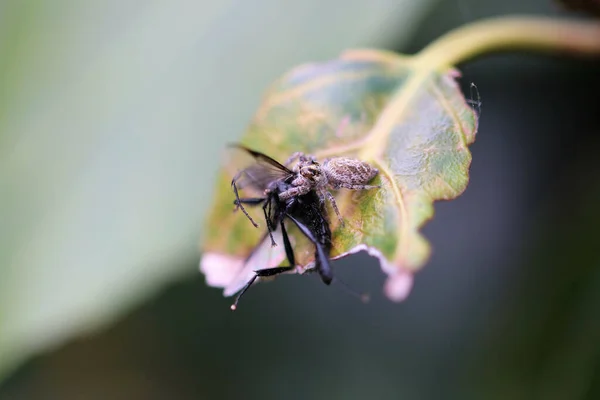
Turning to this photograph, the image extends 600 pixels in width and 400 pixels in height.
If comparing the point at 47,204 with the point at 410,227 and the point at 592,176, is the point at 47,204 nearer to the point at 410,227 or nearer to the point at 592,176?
the point at 410,227

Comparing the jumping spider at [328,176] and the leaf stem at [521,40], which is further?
the leaf stem at [521,40]

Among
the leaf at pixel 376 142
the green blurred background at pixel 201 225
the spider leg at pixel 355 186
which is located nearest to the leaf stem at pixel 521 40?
the leaf at pixel 376 142

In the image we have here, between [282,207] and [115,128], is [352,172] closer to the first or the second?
[282,207]

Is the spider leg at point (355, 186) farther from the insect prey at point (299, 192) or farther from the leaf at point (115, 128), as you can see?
the leaf at point (115, 128)

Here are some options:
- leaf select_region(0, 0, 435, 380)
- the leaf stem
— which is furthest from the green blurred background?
the leaf stem

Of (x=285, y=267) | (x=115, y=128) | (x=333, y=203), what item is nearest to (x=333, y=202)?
(x=333, y=203)

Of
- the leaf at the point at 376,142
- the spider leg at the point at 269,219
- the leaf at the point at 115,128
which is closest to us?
the leaf at the point at 376,142

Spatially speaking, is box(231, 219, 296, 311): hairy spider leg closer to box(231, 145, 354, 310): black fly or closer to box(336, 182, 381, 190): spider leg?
box(231, 145, 354, 310): black fly

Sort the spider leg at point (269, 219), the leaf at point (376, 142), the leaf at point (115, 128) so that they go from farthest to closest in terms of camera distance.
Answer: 1. the leaf at point (115, 128)
2. the spider leg at point (269, 219)
3. the leaf at point (376, 142)
